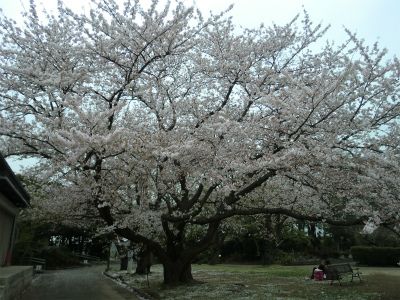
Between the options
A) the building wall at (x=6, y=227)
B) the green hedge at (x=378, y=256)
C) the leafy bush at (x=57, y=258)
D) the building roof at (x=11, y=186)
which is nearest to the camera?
the building roof at (x=11, y=186)

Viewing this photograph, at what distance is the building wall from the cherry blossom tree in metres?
1.47

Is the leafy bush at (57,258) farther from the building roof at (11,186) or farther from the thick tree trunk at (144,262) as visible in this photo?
the building roof at (11,186)

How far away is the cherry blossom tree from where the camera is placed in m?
10.0

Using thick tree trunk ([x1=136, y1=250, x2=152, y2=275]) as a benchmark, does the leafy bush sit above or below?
above

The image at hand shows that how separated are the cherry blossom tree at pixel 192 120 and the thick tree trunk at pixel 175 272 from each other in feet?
4.76

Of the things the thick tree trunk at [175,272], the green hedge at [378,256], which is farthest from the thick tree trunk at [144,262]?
the green hedge at [378,256]

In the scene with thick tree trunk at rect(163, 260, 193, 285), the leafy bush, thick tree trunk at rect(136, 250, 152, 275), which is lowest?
thick tree trunk at rect(163, 260, 193, 285)

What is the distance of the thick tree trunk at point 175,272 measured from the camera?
614 inches

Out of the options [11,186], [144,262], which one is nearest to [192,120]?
[11,186]

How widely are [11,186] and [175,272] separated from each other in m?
7.10

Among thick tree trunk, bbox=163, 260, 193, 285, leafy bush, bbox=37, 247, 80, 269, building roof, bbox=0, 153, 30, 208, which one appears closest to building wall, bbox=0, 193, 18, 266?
A: building roof, bbox=0, 153, 30, 208

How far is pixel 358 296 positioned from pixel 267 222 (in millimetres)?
11006

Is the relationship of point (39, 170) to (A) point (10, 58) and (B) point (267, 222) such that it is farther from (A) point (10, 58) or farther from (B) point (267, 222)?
(B) point (267, 222)

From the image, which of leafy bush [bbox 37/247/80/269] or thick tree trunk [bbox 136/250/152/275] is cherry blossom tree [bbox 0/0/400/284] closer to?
thick tree trunk [bbox 136/250/152/275]
